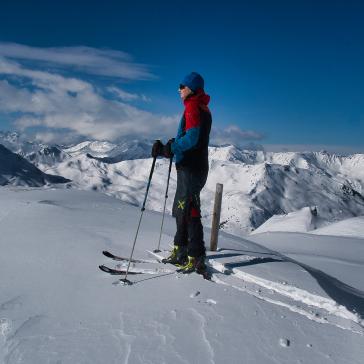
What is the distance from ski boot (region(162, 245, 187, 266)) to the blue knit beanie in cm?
285

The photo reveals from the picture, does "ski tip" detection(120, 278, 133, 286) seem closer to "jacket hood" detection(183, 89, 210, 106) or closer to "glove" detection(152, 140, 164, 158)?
"glove" detection(152, 140, 164, 158)

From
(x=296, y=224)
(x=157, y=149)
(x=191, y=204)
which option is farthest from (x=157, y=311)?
(x=296, y=224)

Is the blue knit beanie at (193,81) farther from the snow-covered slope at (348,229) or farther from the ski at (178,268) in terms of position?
the snow-covered slope at (348,229)

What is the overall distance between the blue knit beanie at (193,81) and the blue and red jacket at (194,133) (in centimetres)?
9

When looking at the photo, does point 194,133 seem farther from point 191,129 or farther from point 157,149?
point 157,149

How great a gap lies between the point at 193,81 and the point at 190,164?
142 cm

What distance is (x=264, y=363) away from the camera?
416cm

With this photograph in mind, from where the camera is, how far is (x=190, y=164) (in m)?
7.02

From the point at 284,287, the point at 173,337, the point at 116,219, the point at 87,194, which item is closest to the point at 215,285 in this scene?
the point at 284,287

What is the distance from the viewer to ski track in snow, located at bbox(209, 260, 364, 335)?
5430 millimetres

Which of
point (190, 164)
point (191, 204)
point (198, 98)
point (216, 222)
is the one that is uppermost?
point (198, 98)

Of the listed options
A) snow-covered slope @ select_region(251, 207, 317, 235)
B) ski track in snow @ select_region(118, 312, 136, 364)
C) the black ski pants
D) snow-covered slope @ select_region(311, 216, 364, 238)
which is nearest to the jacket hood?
the black ski pants

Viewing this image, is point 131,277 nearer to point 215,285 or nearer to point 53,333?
point 215,285

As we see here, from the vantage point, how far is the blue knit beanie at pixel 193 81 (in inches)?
267
